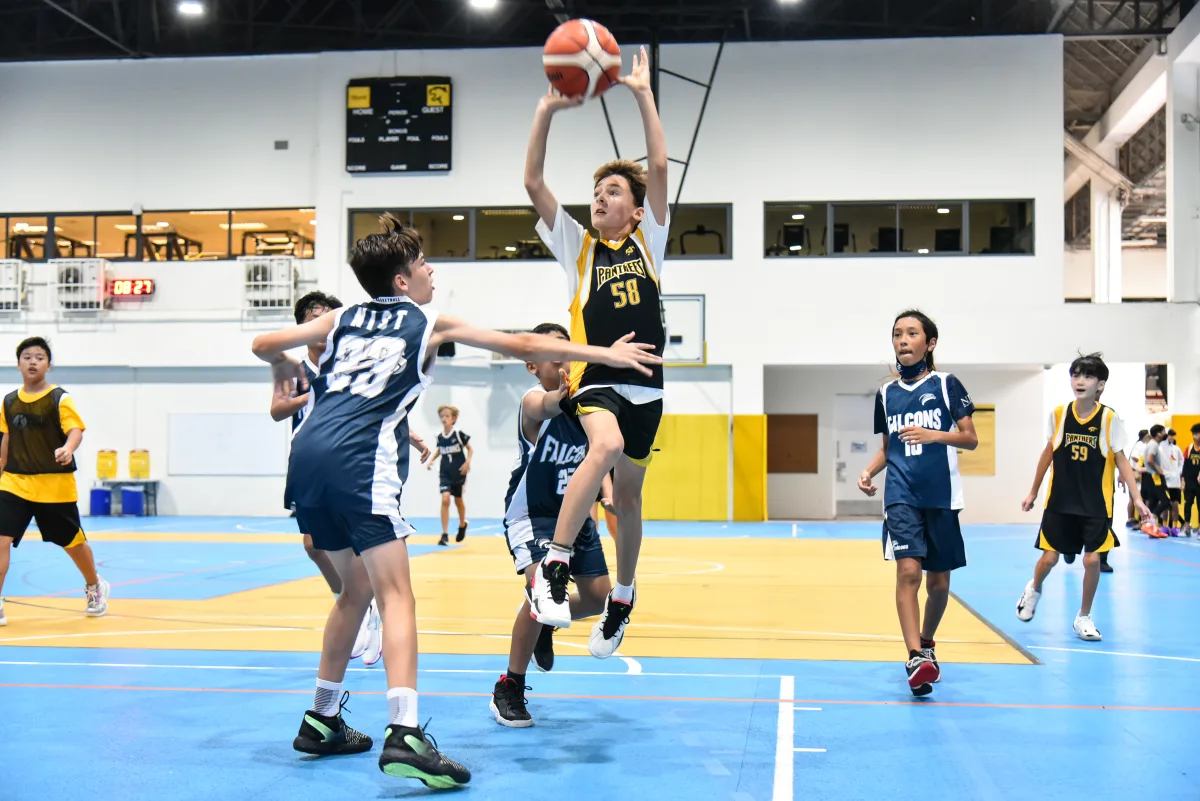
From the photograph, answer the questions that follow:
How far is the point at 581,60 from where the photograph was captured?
15.1ft

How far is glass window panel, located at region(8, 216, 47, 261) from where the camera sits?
2231 centimetres

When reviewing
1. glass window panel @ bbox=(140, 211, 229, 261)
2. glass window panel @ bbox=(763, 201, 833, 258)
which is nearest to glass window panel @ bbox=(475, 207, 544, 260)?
→ glass window panel @ bbox=(763, 201, 833, 258)

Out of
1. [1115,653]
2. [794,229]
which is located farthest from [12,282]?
[1115,653]

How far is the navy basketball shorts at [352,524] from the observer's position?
12.6 feet

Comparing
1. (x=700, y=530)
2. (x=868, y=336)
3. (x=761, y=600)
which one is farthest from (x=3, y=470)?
(x=868, y=336)

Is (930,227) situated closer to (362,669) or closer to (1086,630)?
(1086,630)

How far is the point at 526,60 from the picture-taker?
69.3 feet

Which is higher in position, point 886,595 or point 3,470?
point 3,470

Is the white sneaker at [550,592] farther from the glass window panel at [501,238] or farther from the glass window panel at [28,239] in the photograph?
the glass window panel at [28,239]

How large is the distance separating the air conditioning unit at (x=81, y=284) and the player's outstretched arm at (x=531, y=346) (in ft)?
65.9

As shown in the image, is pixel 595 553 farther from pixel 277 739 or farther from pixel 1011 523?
pixel 1011 523

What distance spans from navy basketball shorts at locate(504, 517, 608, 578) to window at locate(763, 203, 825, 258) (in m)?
16.1

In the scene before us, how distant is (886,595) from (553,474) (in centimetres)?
543

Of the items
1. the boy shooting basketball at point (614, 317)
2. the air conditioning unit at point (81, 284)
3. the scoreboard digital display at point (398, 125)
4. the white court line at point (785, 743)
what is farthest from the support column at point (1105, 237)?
the boy shooting basketball at point (614, 317)
